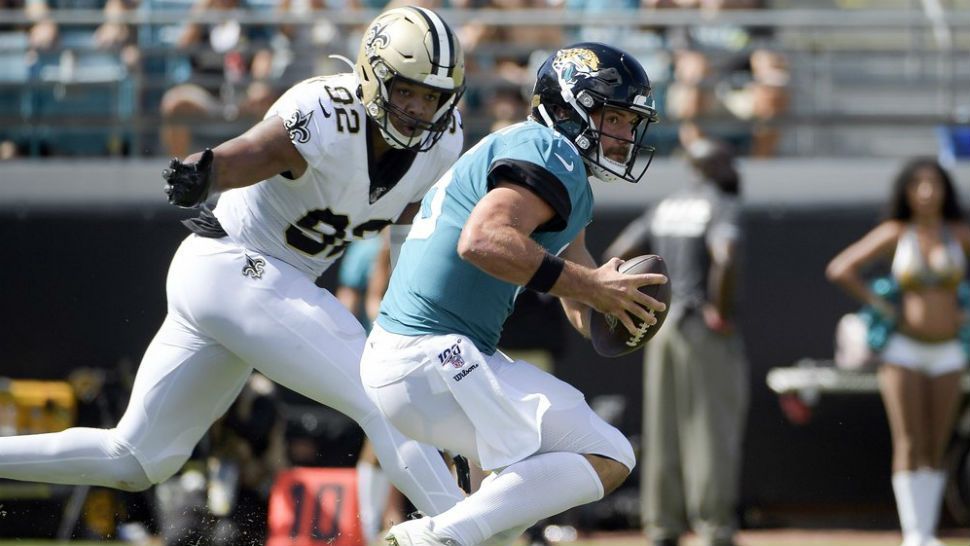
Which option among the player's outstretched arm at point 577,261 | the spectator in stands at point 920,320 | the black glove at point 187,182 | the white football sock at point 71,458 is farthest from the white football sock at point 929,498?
the black glove at point 187,182

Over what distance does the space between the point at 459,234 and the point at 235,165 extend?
0.80 m

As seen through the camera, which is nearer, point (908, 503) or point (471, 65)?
point (908, 503)

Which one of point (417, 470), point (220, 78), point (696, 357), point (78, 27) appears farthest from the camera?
point (78, 27)

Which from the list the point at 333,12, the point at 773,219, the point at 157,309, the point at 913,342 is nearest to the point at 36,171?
the point at 157,309

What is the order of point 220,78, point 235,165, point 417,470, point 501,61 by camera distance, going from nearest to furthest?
1. point 235,165
2. point 417,470
3. point 220,78
4. point 501,61

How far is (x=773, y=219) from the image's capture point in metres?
8.92

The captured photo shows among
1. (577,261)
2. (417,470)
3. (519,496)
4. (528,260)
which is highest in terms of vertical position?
(528,260)

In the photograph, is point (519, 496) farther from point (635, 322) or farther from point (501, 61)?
point (501, 61)

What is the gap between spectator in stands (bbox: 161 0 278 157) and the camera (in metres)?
9.22

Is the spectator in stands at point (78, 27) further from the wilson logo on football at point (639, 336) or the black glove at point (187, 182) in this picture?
the wilson logo on football at point (639, 336)

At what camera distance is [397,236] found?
5.21 meters

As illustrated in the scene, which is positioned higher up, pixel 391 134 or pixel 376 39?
pixel 376 39

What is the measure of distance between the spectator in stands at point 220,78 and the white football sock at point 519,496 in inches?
210

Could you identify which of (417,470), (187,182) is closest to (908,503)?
(417,470)
